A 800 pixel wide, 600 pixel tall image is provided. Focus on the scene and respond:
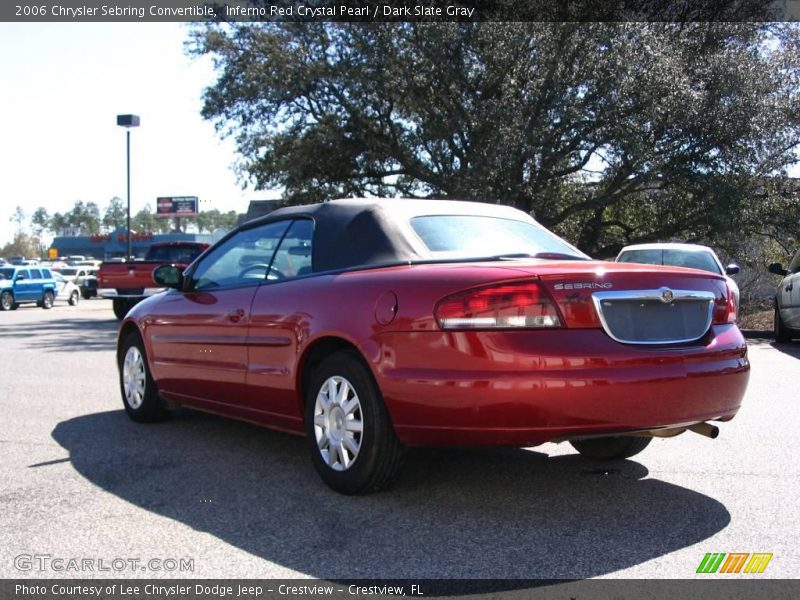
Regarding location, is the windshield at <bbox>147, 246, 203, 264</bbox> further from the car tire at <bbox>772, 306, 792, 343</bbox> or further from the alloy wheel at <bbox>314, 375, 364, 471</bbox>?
the alloy wheel at <bbox>314, 375, 364, 471</bbox>

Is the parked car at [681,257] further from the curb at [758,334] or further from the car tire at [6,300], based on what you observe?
the car tire at [6,300]

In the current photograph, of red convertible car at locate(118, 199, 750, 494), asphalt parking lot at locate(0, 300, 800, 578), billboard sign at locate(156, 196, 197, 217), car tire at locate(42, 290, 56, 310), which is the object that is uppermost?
billboard sign at locate(156, 196, 197, 217)

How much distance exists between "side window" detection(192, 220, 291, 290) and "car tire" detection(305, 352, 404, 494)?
111cm

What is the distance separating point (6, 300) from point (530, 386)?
29.8 m

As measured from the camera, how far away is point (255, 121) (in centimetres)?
2664

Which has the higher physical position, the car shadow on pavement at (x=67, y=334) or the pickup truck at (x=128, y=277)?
the pickup truck at (x=128, y=277)

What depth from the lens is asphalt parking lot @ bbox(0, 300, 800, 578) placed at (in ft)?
11.8

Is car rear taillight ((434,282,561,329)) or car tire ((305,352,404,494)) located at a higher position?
car rear taillight ((434,282,561,329))

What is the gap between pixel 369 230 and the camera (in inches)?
193

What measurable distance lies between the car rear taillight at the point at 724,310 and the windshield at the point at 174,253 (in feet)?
59.9

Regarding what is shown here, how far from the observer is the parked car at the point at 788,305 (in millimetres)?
13602

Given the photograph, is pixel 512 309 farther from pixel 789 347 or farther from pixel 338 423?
pixel 789 347

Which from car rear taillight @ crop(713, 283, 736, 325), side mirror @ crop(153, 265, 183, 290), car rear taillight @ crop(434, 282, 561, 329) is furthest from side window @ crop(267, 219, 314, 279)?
car rear taillight @ crop(713, 283, 736, 325)

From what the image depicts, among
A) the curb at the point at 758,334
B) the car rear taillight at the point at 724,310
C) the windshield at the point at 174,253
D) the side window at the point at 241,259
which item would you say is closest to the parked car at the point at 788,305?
the curb at the point at 758,334
